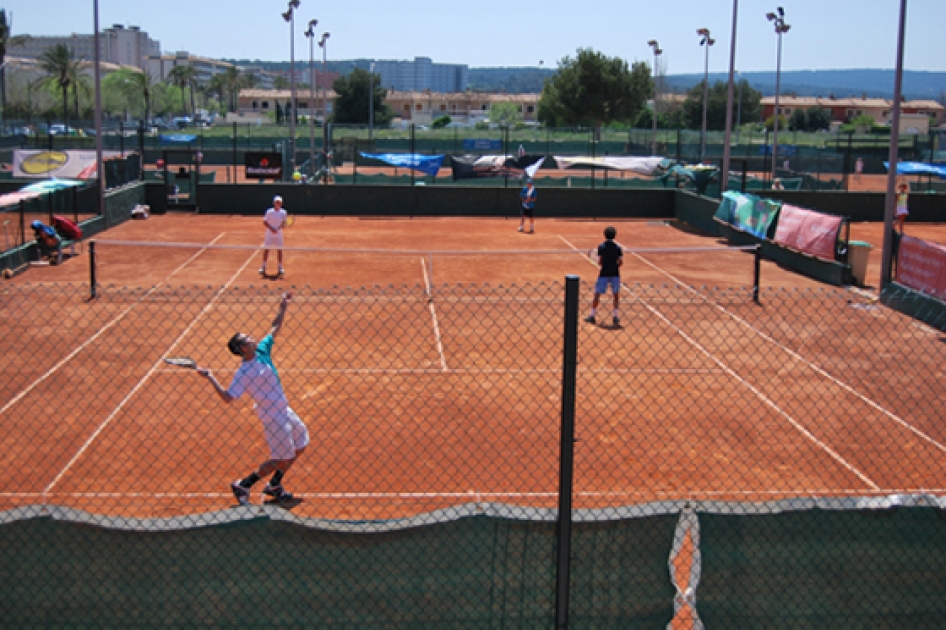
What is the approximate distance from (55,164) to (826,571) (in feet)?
120

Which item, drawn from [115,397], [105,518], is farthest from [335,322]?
[105,518]

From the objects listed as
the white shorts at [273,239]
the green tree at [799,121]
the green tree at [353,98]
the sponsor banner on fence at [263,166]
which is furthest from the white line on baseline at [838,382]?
the green tree at [799,121]

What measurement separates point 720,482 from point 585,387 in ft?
12.6

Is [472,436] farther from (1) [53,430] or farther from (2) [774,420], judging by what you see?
(1) [53,430]

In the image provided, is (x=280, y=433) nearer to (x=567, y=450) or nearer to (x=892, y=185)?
(x=567, y=450)

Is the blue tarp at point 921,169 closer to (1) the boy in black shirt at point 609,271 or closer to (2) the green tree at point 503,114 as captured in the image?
(1) the boy in black shirt at point 609,271

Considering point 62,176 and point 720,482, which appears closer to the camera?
point 720,482

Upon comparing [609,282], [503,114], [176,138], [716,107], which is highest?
[716,107]

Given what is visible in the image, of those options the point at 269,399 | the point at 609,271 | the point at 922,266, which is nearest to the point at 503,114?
the point at 922,266

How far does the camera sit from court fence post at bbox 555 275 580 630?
16.4 feet

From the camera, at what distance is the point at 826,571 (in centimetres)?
541

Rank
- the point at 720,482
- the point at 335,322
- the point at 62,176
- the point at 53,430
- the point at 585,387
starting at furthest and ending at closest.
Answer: the point at 62,176 < the point at 335,322 < the point at 585,387 < the point at 53,430 < the point at 720,482

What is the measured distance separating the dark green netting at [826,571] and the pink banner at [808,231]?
1896 cm

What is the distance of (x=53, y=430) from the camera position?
38.6ft
